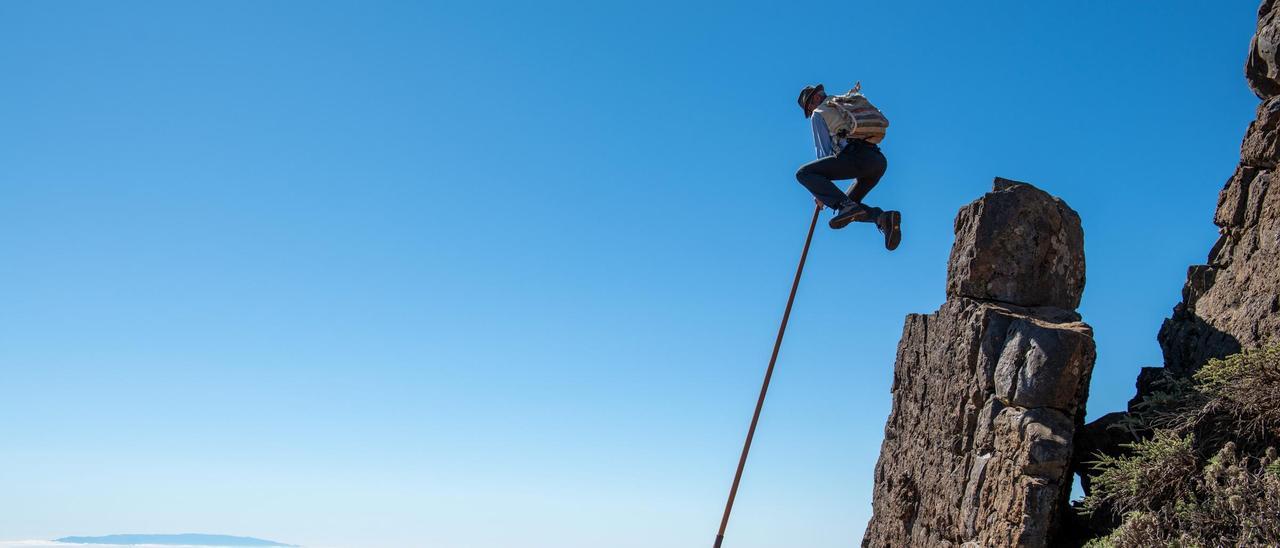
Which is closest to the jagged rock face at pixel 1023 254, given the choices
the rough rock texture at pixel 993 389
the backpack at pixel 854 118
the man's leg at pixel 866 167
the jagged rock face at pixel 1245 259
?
the rough rock texture at pixel 993 389

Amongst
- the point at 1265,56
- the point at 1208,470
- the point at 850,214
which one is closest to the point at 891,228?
the point at 850,214

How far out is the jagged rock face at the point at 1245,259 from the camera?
11680 millimetres

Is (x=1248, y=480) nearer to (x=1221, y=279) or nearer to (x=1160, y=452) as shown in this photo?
(x=1160, y=452)

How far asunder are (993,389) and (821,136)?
10.5ft

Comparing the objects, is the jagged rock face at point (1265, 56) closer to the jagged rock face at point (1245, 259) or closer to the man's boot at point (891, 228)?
the jagged rock face at point (1245, 259)

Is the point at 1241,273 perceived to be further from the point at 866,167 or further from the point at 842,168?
the point at 842,168

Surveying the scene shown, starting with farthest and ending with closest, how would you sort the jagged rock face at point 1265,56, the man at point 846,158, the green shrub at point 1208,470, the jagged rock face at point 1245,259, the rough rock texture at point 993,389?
the jagged rock face at point 1265,56, the jagged rock face at point 1245,259, the man at point 846,158, the rough rock texture at point 993,389, the green shrub at point 1208,470

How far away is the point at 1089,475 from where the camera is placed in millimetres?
10930

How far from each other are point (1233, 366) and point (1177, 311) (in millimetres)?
2678

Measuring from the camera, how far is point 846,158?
11305 millimetres

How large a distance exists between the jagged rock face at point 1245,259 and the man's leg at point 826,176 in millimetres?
4093

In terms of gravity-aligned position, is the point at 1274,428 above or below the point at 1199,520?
above

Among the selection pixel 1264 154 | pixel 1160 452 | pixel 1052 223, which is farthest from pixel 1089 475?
pixel 1264 154

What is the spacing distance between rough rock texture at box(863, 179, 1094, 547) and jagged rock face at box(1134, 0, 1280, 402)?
1.29 meters
